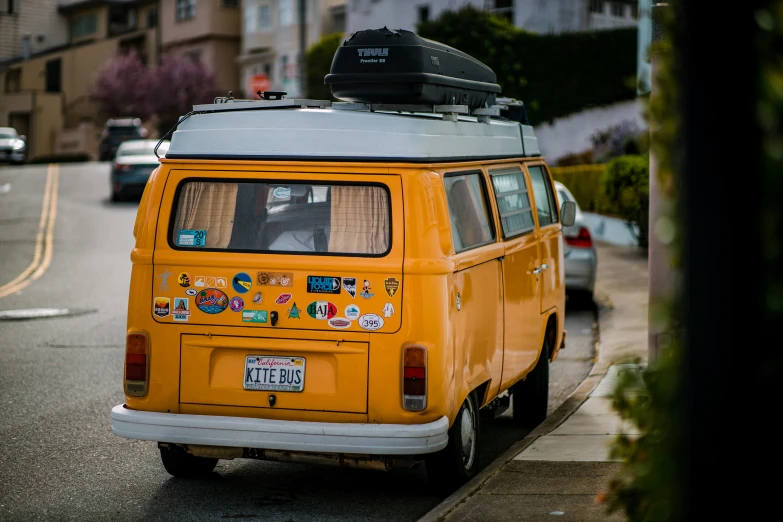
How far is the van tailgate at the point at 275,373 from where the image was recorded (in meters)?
5.99

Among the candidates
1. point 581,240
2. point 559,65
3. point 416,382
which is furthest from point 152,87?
point 416,382

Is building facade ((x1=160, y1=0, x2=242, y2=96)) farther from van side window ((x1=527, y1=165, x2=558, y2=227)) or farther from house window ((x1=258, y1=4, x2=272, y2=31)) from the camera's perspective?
van side window ((x1=527, y1=165, x2=558, y2=227))

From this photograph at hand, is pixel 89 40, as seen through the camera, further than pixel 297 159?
Yes

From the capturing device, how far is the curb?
5.94 meters

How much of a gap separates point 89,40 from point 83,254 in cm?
5846

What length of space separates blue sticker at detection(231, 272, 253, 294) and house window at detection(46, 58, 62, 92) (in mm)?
70022

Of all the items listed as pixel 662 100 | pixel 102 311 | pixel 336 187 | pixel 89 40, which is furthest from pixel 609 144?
pixel 89 40

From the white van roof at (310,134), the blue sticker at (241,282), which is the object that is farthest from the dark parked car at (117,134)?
the blue sticker at (241,282)

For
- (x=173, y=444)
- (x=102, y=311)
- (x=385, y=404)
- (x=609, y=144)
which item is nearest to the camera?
(x=385, y=404)

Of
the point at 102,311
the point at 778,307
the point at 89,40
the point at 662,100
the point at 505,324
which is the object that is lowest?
the point at 102,311

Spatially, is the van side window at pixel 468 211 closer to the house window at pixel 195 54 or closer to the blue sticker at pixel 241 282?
the blue sticker at pixel 241 282

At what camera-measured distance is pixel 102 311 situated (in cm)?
1423

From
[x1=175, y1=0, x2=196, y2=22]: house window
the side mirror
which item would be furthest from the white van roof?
[x1=175, y1=0, x2=196, y2=22]: house window

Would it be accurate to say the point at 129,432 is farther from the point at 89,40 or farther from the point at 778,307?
the point at 89,40
